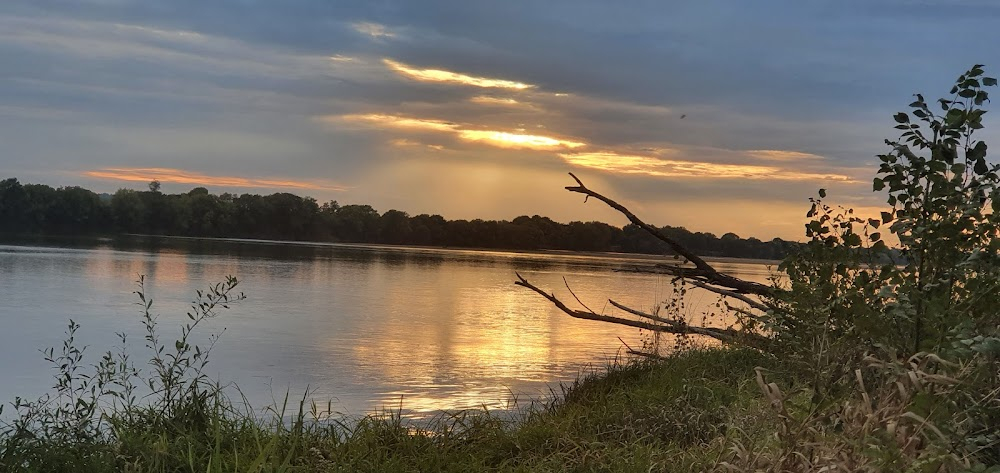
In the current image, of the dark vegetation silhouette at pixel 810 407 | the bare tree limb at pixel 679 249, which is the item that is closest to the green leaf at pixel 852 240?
the dark vegetation silhouette at pixel 810 407

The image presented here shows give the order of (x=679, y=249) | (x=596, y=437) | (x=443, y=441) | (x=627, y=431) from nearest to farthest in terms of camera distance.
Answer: (x=443, y=441), (x=596, y=437), (x=627, y=431), (x=679, y=249)

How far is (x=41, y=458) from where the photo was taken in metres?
4.41

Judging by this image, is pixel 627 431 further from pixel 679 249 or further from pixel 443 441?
pixel 679 249

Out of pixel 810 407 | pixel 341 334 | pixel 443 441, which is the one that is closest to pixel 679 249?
pixel 443 441

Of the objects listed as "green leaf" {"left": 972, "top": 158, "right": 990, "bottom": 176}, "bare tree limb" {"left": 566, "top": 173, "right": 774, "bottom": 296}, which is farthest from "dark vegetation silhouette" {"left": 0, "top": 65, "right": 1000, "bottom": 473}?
"bare tree limb" {"left": 566, "top": 173, "right": 774, "bottom": 296}

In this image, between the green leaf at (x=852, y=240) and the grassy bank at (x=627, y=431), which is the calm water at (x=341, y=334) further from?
the green leaf at (x=852, y=240)

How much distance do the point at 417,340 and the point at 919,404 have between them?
11615 mm

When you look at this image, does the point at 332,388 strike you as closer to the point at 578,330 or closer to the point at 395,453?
the point at 395,453

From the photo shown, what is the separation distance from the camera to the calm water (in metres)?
9.52

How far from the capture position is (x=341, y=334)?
1427 cm

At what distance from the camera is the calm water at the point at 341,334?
9.52 meters

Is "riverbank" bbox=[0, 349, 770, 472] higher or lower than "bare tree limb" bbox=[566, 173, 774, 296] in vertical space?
lower

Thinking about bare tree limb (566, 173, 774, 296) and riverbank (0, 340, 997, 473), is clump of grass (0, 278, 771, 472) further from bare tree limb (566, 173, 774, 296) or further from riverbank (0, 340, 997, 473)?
bare tree limb (566, 173, 774, 296)

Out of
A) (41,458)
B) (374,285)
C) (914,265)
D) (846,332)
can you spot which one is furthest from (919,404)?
(374,285)
